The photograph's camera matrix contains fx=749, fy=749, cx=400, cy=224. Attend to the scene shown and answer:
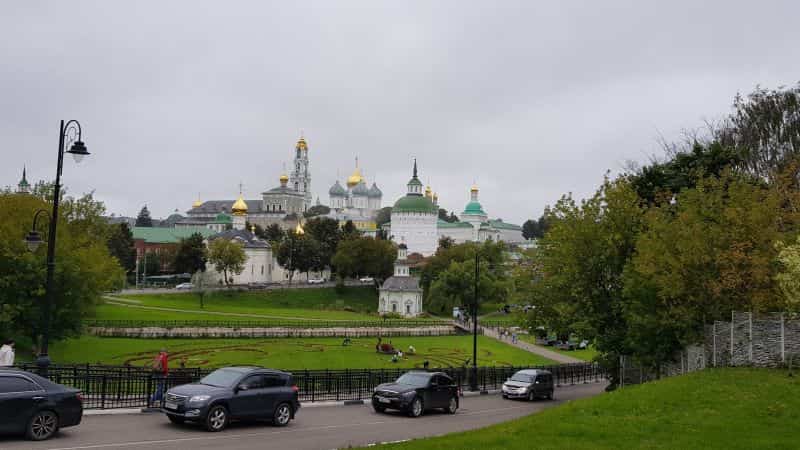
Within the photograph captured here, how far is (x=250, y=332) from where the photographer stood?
62.7 metres

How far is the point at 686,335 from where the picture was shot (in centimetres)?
2709

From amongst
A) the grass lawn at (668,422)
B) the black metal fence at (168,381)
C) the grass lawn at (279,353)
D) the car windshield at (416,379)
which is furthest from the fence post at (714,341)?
the grass lawn at (279,353)

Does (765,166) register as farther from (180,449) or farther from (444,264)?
(444,264)

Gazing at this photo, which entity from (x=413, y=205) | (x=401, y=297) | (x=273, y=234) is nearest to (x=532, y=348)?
(x=401, y=297)

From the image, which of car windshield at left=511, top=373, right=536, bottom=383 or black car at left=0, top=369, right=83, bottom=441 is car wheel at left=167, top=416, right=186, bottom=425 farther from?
car windshield at left=511, top=373, right=536, bottom=383

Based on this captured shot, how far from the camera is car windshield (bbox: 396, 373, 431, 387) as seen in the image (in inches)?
927

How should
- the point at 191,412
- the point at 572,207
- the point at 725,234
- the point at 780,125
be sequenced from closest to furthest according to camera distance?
the point at 191,412
the point at 725,234
the point at 572,207
the point at 780,125

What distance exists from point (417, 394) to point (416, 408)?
1.38 feet

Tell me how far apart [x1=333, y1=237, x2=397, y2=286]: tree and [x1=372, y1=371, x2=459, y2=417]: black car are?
8542cm

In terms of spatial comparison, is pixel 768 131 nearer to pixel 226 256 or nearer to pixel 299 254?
pixel 226 256

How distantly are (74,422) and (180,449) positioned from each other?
262cm

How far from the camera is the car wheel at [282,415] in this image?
1908cm

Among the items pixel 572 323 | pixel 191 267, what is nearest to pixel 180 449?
pixel 572 323

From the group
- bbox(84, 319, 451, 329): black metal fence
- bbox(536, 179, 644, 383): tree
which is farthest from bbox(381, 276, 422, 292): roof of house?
bbox(536, 179, 644, 383): tree
